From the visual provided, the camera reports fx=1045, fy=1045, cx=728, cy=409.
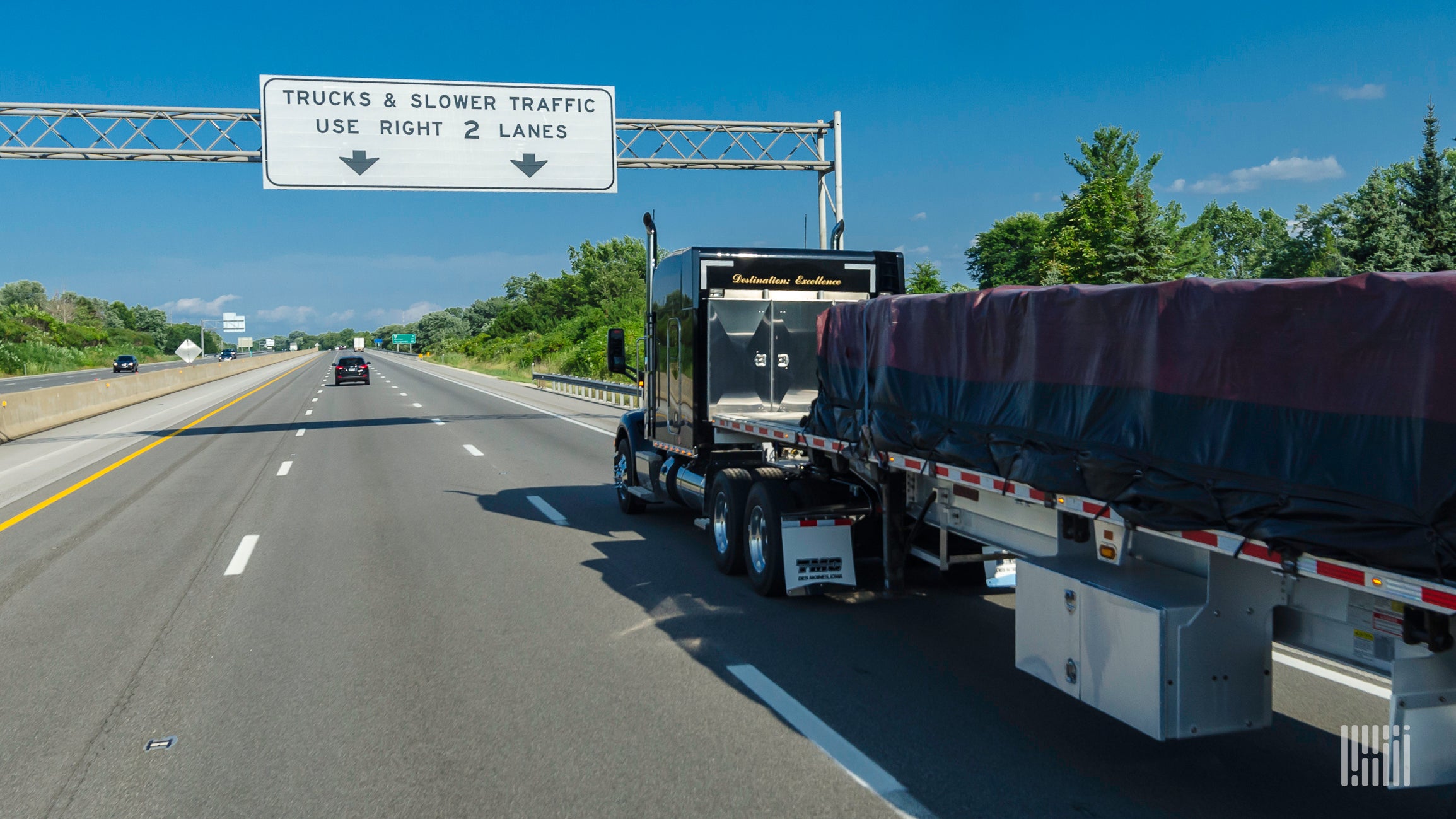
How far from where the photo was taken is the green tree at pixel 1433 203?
3381 centimetres

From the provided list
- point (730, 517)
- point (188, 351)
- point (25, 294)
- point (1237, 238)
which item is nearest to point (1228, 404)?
point (730, 517)

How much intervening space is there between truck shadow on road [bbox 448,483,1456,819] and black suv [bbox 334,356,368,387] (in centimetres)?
4788

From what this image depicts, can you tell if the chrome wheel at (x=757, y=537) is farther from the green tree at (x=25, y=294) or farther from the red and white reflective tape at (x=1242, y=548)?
the green tree at (x=25, y=294)

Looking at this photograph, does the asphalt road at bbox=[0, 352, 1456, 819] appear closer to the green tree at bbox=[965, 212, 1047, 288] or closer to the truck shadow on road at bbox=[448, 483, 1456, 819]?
the truck shadow on road at bbox=[448, 483, 1456, 819]

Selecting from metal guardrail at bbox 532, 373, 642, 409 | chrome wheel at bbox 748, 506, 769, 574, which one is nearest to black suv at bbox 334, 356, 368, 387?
metal guardrail at bbox 532, 373, 642, 409

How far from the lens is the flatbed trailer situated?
3.50m

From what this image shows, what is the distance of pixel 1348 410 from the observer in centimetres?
344

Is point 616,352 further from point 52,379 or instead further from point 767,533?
point 52,379

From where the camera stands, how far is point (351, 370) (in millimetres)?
53094

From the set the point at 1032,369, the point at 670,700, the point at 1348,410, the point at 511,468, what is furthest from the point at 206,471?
the point at 1348,410

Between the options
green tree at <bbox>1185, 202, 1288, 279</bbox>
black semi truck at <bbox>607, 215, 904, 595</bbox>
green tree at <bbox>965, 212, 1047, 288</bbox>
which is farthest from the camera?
green tree at <bbox>965, 212, 1047, 288</bbox>

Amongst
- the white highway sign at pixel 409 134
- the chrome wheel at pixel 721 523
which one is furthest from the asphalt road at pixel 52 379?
the chrome wheel at pixel 721 523

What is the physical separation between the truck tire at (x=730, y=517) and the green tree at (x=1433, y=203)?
110 feet

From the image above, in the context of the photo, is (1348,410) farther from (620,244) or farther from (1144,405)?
(620,244)
